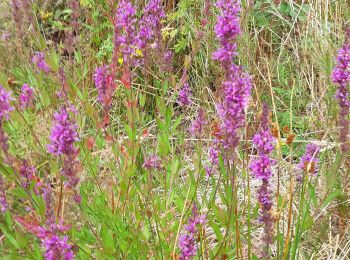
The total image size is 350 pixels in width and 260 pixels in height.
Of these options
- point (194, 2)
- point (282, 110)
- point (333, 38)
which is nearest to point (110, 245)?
point (282, 110)

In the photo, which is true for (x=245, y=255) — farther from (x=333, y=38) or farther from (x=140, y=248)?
(x=333, y=38)

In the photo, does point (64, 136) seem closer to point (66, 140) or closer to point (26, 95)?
point (66, 140)

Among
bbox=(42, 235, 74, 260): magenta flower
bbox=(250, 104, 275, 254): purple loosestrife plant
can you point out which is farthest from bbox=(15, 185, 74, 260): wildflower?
bbox=(250, 104, 275, 254): purple loosestrife plant

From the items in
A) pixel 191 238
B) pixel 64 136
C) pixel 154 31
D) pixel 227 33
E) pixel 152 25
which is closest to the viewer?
pixel 64 136

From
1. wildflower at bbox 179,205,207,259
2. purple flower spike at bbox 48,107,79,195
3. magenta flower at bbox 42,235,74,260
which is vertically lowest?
wildflower at bbox 179,205,207,259

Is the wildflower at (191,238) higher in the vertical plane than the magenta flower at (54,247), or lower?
lower

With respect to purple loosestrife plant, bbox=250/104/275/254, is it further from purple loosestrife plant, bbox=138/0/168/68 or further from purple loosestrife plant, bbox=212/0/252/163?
purple loosestrife plant, bbox=138/0/168/68

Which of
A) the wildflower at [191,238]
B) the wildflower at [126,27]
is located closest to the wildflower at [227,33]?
the wildflower at [126,27]

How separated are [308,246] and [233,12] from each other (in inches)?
37.8

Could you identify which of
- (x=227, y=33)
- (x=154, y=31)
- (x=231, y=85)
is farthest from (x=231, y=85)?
(x=154, y=31)

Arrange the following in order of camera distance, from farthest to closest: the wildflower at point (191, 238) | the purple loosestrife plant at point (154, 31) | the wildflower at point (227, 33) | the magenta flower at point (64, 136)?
the purple loosestrife plant at point (154, 31), the wildflower at point (191, 238), the wildflower at point (227, 33), the magenta flower at point (64, 136)

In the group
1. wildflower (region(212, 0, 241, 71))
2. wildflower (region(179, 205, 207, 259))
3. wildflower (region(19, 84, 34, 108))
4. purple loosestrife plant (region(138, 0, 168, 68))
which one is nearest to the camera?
wildflower (region(212, 0, 241, 71))

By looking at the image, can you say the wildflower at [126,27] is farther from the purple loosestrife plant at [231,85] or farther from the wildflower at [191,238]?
the wildflower at [191,238]

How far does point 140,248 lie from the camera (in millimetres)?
1457
